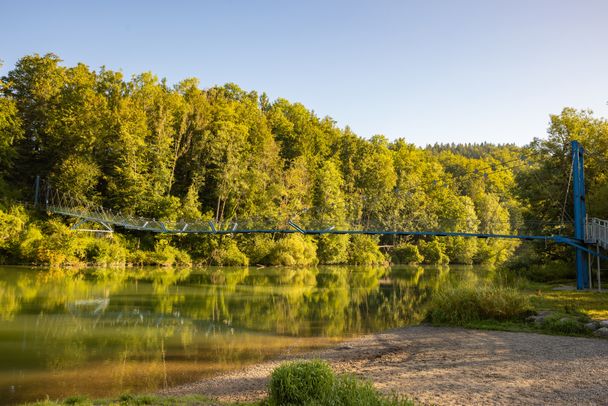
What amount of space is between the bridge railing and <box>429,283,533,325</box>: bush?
20.8 feet

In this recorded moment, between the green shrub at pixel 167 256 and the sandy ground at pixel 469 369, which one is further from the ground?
the green shrub at pixel 167 256

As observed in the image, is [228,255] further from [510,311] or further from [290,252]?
[510,311]

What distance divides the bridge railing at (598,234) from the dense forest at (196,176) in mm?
2732

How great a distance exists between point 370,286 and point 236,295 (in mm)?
7928

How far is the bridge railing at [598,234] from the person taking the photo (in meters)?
16.0

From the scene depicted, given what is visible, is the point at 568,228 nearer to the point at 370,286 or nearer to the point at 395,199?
the point at 370,286

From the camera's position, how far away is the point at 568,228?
2202 centimetres

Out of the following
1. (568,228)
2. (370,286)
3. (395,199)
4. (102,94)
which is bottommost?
(370,286)

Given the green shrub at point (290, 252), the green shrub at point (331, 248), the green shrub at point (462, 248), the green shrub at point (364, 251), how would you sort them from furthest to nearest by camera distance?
the green shrub at point (462, 248) < the green shrub at point (364, 251) < the green shrub at point (331, 248) < the green shrub at point (290, 252)

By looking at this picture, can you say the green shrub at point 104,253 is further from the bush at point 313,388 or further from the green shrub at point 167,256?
the bush at point 313,388

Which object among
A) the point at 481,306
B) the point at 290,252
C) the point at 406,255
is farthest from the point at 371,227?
the point at 481,306

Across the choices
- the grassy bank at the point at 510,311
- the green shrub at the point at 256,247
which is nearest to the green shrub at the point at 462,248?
the green shrub at the point at 256,247

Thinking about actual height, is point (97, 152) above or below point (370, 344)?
above

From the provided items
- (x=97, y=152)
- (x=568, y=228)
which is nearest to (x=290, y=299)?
(x=568, y=228)
